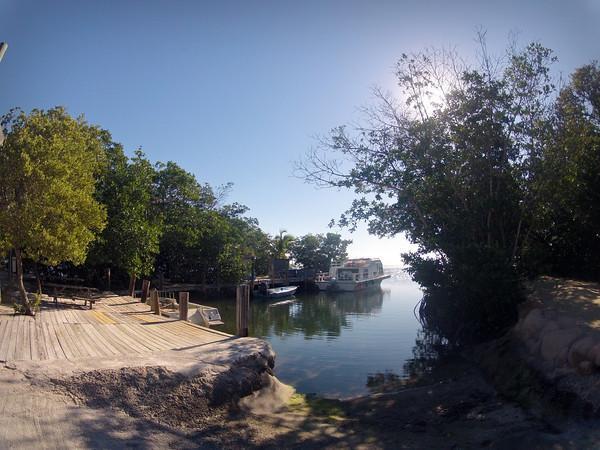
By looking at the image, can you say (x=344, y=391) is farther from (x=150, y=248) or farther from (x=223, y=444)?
(x=150, y=248)

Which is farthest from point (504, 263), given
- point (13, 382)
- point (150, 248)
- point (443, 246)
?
point (150, 248)

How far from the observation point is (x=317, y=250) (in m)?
66.4

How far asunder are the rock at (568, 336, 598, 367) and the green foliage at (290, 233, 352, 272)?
5618 cm

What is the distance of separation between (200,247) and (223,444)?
3111 cm

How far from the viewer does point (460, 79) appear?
15.6 metres

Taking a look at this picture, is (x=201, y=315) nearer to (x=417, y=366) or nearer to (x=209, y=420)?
(x=417, y=366)

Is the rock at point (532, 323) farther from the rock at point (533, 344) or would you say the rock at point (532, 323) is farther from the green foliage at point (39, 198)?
the green foliage at point (39, 198)

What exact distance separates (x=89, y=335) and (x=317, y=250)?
5591 cm

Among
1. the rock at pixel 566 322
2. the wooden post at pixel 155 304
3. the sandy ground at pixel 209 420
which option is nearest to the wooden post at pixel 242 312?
the sandy ground at pixel 209 420

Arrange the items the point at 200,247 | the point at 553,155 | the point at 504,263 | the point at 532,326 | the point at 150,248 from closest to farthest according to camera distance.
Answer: the point at 532,326, the point at 504,263, the point at 553,155, the point at 150,248, the point at 200,247

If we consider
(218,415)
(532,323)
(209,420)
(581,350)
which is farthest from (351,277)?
(209,420)

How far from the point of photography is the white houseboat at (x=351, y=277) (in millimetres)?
53875

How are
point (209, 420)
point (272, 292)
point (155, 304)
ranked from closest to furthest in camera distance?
1. point (209, 420)
2. point (155, 304)
3. point (272, 292)

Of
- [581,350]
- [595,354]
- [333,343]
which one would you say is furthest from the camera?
[333,343]
